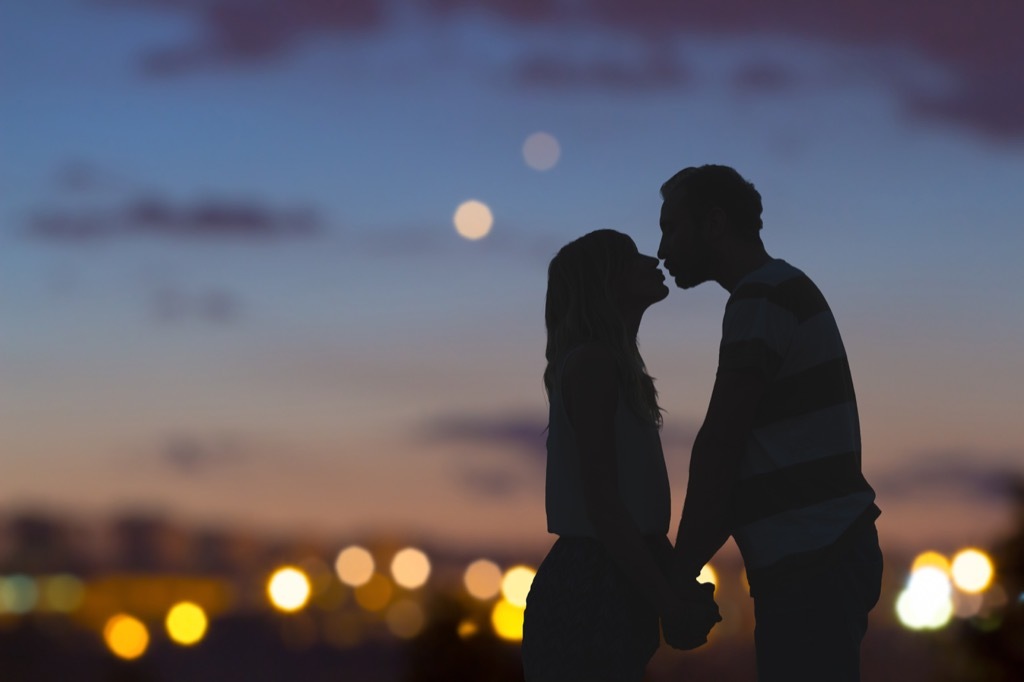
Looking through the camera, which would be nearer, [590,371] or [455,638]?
[590,371]

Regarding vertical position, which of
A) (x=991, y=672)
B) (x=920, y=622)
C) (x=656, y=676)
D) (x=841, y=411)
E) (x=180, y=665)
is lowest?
(x=841, y=411)

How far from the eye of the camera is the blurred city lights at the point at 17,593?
144 meters

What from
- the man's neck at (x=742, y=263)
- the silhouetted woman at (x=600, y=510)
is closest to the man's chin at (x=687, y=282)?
the man's neck at (x=742, y=263)

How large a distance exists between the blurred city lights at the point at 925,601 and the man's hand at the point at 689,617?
6853 cm

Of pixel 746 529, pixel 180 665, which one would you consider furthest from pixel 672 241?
pixel 180 665

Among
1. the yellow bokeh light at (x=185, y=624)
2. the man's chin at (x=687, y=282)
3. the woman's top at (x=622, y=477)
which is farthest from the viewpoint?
the yellow bokeh light at (x=185, y=624)

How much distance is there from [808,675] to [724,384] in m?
1.19

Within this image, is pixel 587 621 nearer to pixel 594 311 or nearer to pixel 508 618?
pixel 594 311

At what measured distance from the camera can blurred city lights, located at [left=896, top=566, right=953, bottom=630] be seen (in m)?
74.9

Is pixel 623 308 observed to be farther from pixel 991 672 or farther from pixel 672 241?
pixel 991 672

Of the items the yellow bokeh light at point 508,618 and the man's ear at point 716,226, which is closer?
the man's ear at point 716,226

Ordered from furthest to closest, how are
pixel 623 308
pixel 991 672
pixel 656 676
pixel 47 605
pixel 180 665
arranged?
pixel 47 605 → pixel 180 665 → pixel 656 676 → pixel 991 672 → pixel 623 308

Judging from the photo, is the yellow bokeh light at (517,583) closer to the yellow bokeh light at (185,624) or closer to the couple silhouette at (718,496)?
the yellow bokeh light at (185,624)

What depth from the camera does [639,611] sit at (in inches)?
250
